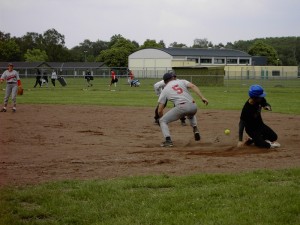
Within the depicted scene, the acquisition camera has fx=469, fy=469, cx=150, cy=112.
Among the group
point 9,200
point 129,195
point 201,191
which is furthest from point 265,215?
point 9,200

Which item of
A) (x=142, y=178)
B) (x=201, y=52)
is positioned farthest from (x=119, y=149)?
(x=201, y=52)

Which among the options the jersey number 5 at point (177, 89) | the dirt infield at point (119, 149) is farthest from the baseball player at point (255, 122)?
the jersey number 5 at point (177, 89)

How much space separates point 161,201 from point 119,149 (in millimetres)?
4521

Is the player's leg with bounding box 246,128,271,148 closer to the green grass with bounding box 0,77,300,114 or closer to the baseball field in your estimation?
the baseball field

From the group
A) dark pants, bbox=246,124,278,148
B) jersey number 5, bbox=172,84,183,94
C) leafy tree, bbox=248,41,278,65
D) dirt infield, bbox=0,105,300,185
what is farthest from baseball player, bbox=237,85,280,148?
leafy tree, bbox=248,41,278,65

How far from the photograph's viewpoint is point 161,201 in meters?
5.86

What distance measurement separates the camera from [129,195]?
20.3ft

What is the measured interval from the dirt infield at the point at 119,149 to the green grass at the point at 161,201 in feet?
2.43

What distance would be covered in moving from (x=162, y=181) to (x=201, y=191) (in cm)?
77

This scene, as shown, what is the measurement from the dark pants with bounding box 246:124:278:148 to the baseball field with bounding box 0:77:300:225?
228 mm

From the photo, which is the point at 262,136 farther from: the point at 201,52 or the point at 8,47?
the point at 201,52

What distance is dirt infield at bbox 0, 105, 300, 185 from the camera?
8.00 metres

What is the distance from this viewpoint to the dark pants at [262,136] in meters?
10.3

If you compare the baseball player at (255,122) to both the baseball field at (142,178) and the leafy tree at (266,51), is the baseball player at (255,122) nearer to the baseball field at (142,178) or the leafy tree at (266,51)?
the baseball field at (142,178)
